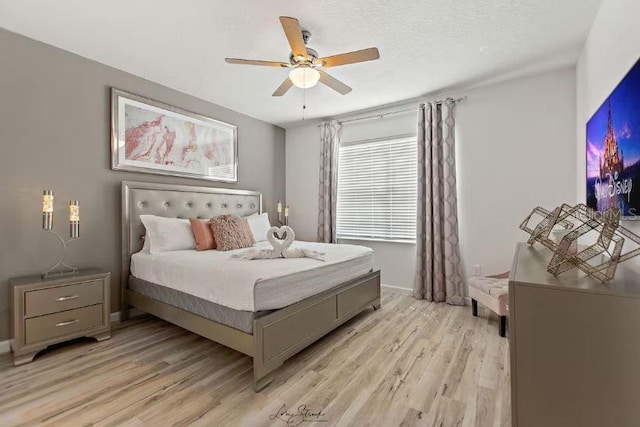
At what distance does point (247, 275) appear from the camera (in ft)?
6.09

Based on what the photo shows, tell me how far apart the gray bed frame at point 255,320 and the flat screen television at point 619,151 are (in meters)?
1.87

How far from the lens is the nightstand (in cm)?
207

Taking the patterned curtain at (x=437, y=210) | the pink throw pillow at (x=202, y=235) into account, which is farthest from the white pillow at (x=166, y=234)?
the patterned curtain at (x=437, y=210)

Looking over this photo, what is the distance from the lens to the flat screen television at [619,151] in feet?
3.99

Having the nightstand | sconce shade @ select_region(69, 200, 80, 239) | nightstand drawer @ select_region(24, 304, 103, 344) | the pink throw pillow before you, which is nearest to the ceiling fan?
the pink throw pillow

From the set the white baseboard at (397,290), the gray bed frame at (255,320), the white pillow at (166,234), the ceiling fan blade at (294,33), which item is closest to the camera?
the ceiling fan blade at (294,33)

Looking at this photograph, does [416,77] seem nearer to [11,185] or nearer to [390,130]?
[390,130]

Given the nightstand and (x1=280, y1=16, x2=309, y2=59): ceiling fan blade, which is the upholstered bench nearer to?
(x1=280, y1=16, x2=309, y2=59): ceiling fan blade

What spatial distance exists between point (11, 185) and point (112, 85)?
49.7 inches

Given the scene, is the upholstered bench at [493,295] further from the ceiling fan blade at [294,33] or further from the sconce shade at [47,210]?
the sconce shade at [47,210]

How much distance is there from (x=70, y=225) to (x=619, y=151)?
12.7 feet

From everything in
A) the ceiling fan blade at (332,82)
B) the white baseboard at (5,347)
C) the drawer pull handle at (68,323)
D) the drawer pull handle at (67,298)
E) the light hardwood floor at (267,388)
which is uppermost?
the ceiling fan blade at (332,82)

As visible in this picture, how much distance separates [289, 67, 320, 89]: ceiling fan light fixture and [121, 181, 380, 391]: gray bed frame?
1725 millimetres

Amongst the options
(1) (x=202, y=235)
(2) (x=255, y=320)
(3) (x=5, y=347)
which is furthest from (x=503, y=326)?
(3) (x=5, y=347)
